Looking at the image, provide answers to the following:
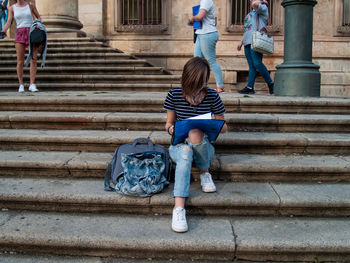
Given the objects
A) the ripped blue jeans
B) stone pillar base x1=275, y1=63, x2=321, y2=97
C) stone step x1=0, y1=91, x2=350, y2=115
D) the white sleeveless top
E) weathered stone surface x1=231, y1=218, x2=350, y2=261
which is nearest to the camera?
weathered stone surface x1=231, y1=218, x2=350, y2=261

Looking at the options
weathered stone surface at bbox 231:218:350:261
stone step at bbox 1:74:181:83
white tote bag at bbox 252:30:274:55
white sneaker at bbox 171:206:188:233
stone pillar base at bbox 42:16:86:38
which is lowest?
weathered stone surface at bbox 231:218:350:261

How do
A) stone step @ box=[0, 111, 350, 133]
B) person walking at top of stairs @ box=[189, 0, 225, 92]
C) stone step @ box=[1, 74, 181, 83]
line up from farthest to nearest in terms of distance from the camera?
1. stone step @ box=[1, 74, 181, 83]
2. person walking at top of stairs @ box=[189, 0, 225, 92]
3. stone step @ box=[0, 111, 350, 133]

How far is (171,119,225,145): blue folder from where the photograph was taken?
111 inches

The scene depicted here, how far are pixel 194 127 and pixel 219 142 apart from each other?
3.00 ft

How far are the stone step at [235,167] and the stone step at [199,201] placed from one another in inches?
9.8

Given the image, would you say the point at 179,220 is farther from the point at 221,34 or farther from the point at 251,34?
the point at 221,34

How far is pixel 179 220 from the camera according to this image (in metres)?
2.60

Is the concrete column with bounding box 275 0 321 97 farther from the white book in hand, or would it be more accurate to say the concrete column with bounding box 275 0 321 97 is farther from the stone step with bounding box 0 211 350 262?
the stone step with bounding box 0 211 350 262

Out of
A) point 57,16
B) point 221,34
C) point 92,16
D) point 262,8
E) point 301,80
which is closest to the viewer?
point 301,80

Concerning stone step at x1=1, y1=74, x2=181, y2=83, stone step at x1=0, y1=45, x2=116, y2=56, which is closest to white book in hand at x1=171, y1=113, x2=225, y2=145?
stone step at x1=1, y1=74, x2=181, y2=83

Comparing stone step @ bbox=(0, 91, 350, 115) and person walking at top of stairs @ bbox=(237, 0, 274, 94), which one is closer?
stone step @ bbox=(0, 91, 350, 115)

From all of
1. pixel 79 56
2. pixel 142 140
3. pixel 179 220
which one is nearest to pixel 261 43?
pixel 142 140

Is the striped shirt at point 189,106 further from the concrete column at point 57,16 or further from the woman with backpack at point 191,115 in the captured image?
the concrete column at point 57,16

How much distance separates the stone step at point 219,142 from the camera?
371 cm
